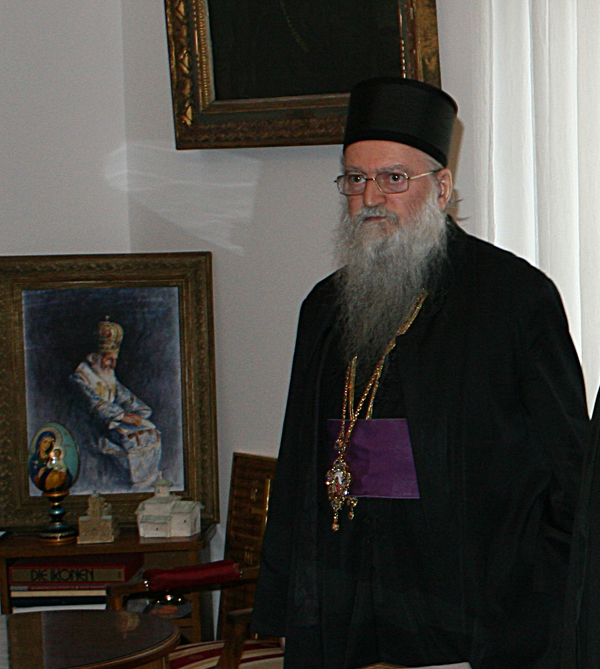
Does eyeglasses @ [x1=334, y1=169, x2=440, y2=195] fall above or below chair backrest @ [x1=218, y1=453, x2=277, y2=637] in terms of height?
above

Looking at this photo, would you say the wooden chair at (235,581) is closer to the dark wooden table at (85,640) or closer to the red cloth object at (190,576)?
the red cloth object at (190,576)

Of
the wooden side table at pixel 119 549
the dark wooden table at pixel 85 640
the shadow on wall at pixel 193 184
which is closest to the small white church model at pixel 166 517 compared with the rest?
the wooden side table at pixel 119 549

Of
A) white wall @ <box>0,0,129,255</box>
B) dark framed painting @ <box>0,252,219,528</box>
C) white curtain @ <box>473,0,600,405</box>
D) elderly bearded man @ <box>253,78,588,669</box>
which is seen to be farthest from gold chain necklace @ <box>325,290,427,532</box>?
white wall @ <box>0,0,129,255</box>

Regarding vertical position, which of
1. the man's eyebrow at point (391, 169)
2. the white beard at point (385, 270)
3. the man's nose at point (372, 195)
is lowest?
the white beard at point (385, 270)

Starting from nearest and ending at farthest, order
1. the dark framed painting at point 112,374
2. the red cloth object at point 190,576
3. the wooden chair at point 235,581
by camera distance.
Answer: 1. the wooden chair at point 235,581
2. the red cloth object at point 190,576
3. the dark framed painting at point 112,374

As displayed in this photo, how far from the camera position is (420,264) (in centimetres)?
281

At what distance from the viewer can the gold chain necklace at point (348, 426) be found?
2.69 metres

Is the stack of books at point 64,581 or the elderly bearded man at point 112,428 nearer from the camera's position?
the stack of books at point 64,581

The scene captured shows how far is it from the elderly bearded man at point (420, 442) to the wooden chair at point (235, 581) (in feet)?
0.42

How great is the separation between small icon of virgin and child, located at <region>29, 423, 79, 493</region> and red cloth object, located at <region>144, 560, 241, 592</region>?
2.65ft

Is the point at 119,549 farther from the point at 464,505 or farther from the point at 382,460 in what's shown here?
the point at 464,505

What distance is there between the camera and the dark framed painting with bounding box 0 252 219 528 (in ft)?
13.3

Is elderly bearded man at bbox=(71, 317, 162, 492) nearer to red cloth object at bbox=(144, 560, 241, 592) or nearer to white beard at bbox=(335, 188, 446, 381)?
red cloth object at bbox=(144, 560, 241, 592)

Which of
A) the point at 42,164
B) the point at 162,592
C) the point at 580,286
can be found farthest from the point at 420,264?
the point at 42,164
